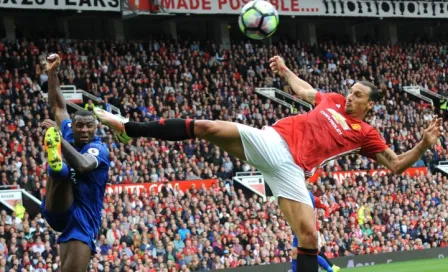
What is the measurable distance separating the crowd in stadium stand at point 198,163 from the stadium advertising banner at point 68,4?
1.28 m

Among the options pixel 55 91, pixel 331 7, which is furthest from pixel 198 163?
pixel 55 91

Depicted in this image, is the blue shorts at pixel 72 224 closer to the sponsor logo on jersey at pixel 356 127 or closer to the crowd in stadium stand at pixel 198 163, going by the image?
the sponsor logo on jersey at pixel 356 127

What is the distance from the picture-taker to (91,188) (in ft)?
32.6

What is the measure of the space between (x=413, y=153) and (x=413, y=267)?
622 inches

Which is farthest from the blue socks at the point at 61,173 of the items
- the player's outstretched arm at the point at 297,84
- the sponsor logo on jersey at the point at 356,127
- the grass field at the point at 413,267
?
the grass field at the point at 413,267

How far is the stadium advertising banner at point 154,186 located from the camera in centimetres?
2547

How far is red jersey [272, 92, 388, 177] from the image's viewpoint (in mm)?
9938

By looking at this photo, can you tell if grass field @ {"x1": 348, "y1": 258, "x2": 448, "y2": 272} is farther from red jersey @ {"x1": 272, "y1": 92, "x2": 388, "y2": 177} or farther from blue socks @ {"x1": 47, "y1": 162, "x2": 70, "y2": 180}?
blue socks @ {"x1": 47, "y1": 162, "x2": 70, "y2": 180}

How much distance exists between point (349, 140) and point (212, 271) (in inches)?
556

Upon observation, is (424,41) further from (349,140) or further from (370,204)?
(349,140)

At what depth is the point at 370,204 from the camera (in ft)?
98.0

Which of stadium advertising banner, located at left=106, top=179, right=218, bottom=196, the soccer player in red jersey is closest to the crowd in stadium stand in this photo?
stadium advertising banner, located at left=106, top=179, right=218, bottom=196

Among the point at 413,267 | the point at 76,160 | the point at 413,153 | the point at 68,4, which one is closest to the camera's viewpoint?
the point at 76,160

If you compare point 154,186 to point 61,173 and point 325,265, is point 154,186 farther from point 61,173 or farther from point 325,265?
point 61,173
